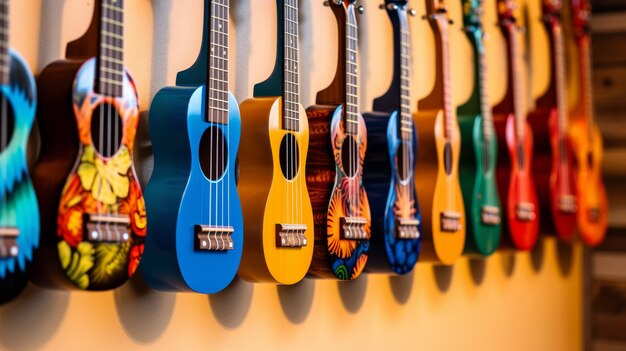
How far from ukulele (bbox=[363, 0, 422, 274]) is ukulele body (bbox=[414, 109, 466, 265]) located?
0.13 metres

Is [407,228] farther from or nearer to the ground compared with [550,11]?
nearer to the ground

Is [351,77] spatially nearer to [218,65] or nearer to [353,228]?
[353,228]

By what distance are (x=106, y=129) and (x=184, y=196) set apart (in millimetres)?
225

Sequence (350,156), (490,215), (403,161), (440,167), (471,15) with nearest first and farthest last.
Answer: (350,156), (403,161), (440,167), (490,215), (471,15)

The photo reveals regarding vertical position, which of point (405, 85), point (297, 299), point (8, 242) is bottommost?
point (297, 299)

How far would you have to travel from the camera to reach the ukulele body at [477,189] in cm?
268

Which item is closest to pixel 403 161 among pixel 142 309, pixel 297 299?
pixel 297 299

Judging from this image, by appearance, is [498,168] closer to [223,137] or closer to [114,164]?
[223,137]

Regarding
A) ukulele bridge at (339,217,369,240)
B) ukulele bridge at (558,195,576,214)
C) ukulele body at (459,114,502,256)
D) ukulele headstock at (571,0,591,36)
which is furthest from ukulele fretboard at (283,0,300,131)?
ukulele headstock at (571,0,591,36)

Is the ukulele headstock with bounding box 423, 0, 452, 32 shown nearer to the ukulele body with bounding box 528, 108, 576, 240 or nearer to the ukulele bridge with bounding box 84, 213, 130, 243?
the ukulele body with bounding box 528, 108, 576, 240

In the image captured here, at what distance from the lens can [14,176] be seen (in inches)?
49.4

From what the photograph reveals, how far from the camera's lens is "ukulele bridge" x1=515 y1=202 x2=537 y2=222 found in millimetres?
2945

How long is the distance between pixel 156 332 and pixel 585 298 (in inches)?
119

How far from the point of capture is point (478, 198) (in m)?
2.70
